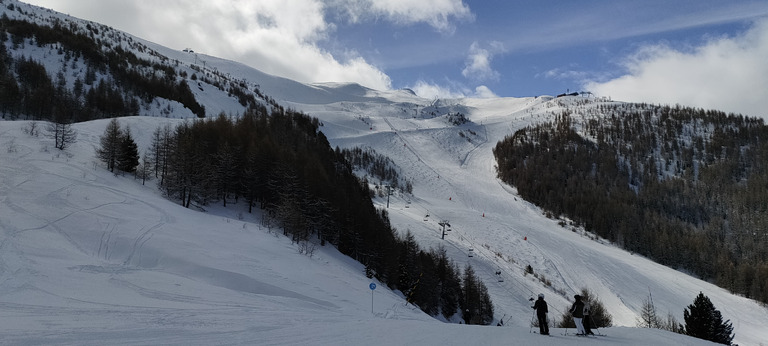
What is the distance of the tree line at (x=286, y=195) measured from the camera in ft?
122

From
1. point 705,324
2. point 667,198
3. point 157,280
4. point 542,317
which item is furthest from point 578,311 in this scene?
point 667,198

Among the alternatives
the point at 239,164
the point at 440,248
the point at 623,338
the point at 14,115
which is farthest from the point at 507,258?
the point at 14,115

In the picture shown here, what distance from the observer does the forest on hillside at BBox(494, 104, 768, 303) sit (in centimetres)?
11569

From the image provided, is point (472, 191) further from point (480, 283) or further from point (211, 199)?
point (211, 199)

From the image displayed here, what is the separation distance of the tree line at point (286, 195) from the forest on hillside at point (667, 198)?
81.1 metres

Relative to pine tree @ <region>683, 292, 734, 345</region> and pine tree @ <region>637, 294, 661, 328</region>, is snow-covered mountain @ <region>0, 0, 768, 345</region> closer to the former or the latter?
pine tree @ <region>637, 294, 661, 328</region>

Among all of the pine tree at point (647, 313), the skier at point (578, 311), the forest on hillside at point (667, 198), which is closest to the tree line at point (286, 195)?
the pine tree at point (647, 313)

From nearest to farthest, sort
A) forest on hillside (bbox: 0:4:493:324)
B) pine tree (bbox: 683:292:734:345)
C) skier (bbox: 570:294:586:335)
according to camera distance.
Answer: skier (bbox: 570:294:586:335) < pine tree (bbox: 683:292:734:345) < forest on hillside (bbox: 0:4:493:324)

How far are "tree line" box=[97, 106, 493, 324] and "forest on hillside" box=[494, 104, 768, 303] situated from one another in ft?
266

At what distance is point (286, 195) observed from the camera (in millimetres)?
39625

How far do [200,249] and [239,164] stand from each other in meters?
26.0

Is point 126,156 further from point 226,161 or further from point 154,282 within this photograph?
point 154,282

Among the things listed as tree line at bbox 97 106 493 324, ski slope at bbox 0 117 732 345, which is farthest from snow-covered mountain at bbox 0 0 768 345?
tree line at bbox 97 106 493 324

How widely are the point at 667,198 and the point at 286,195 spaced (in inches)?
6919
